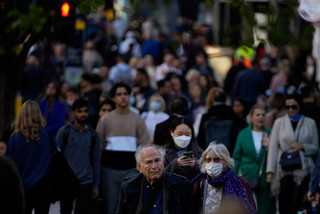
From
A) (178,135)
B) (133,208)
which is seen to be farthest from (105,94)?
(133,208)

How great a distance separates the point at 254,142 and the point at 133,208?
15.1ft

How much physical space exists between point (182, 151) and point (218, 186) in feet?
5.23

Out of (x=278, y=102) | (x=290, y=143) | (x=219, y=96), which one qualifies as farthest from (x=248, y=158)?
(x=278, y=102)

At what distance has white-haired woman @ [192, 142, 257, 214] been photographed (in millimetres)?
9000

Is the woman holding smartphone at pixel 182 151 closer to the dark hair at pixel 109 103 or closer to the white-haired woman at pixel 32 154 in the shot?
the white-haired woman at pixel 32 154

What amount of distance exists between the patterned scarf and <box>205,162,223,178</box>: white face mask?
0.04m

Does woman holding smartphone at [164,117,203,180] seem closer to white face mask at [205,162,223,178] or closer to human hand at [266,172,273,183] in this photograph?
white face mask at [205,162,223,178]

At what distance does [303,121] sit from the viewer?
12922mm

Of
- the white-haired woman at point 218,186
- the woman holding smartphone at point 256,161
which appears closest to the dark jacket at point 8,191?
the white-haired woman at point 218,186

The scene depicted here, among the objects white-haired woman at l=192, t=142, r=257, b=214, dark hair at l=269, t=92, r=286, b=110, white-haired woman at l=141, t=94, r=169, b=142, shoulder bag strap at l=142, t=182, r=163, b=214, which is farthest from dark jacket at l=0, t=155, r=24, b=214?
dark hair at l=269, t=92, r=286, b=110

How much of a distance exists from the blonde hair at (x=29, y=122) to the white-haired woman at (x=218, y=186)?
2442mm

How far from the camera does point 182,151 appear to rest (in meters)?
10.7

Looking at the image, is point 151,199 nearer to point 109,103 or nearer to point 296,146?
point 296,146

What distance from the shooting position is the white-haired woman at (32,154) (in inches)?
430
